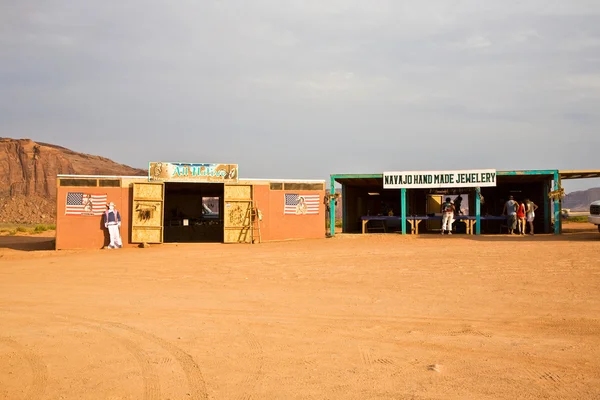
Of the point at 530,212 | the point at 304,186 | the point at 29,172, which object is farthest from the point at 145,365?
the point at 29,172

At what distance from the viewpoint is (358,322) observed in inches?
285

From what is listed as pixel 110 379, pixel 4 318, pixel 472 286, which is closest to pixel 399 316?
pixel 472 286

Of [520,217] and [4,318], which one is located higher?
[520,217]

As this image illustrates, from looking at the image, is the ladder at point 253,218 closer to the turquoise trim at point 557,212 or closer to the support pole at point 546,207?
the turquoise trim at point 557,212

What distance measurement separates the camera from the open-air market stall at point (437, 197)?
21469mm

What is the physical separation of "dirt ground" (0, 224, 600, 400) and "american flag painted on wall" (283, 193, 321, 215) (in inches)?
304

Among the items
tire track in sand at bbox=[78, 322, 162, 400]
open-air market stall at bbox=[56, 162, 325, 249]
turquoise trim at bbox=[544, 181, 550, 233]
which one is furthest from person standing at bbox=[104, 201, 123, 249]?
turquoise trim at bbox=[544, 181, 550, 233]

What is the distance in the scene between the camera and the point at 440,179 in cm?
2184

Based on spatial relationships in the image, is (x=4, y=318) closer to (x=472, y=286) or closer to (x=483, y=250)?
(x=472, y=286)

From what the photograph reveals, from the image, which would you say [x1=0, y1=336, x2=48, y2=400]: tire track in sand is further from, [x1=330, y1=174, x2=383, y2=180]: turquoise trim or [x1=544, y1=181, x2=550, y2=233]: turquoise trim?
[x1=544, y1=181, x2=550, y2=233]: turquoise trim

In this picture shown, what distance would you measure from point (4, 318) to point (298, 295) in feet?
14.1

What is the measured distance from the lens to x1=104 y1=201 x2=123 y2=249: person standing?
18.9 m

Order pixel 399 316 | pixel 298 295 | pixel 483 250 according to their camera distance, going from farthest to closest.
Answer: pixel 483 250 < pixel 298 295 < pixel 399 316

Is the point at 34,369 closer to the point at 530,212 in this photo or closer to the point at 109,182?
the point at 109,182
